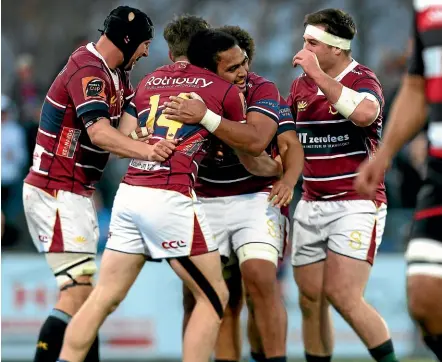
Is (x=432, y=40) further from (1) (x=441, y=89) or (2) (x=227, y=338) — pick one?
(2) (x=227, y=338)

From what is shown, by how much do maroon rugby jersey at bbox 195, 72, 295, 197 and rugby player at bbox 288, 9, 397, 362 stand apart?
0.78ft

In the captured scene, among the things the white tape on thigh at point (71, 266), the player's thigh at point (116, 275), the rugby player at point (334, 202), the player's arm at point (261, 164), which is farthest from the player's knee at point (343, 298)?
the white tape on thigh at point (71, 266)

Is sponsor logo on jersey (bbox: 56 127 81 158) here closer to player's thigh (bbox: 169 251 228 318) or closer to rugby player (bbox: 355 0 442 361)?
player's thigh (bbox: 169 251 228 318)

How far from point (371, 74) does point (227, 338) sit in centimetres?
214

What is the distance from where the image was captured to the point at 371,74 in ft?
25.8

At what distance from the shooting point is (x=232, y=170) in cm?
795

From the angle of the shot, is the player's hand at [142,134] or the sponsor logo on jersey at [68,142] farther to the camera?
the sponsor logo on jersey at [68,142]

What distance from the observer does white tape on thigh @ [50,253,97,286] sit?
7.71m

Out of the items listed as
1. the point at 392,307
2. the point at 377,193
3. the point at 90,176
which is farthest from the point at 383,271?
the point at 90,176

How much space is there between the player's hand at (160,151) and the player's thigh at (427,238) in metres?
1.89

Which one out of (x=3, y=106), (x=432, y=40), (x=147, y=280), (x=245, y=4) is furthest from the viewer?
(x=245, y=4)

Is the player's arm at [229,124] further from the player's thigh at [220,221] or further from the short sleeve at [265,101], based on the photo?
the player's thigh at [220,221]

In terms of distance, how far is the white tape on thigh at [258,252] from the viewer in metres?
7.66

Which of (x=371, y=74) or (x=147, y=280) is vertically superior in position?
(x=371, y=74)
